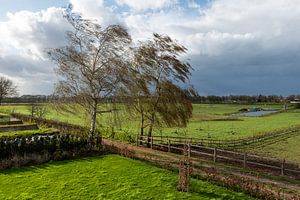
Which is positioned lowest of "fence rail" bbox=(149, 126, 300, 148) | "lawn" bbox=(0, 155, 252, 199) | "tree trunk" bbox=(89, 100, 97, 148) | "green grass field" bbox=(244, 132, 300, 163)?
"green grass field" bbox=(244, 132, 300, 163)

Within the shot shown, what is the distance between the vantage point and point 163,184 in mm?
13266

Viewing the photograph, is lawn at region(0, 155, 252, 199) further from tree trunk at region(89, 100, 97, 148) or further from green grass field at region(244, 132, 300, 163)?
green grass field at region(244, 132, 300, 163)

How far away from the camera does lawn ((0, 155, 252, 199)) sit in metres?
11.9

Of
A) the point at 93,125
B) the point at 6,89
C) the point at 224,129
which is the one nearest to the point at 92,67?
the point at 93,125

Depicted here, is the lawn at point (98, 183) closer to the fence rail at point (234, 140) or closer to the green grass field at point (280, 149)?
the fence rail at point (234, 140)

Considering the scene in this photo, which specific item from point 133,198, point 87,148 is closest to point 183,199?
point 133,198

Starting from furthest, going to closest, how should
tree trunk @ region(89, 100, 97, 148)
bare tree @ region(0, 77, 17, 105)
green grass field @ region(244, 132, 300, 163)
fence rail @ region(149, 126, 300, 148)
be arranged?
1. bare tree @ region(0, 77, 17, 105)
2. fence rail @ region(149, 126, 300, 148)
3. green grass field @ region(244, 132, 300, 163)
4. tree trunk @ region(89, 100, 97, 148)

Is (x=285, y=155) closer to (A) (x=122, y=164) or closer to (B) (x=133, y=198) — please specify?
(A) (x=122, y=164)

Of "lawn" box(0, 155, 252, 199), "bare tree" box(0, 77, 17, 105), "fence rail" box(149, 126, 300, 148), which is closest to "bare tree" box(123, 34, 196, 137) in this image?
"fence rail" box(149, 126, 300, 148)

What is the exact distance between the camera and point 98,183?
13.5m

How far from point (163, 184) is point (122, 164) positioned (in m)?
4.37

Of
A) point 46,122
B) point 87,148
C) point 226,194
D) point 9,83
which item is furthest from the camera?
point 9,83

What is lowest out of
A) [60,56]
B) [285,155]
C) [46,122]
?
[285,155]

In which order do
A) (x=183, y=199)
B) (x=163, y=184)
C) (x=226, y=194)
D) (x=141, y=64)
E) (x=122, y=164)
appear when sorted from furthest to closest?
(x=141, y=64)
(x=122, y=164)
(x=163, y=184)
(x=226, y=194)
(x=183, y=199)
